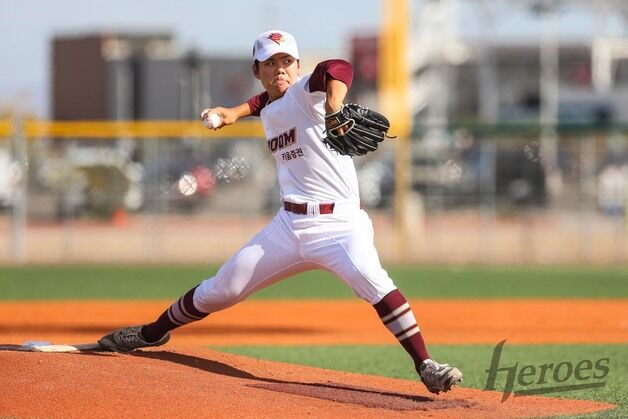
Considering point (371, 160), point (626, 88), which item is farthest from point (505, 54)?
point (371, 160)

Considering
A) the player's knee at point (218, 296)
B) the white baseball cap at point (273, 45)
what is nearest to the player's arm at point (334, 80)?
the white baseball cap at point (273, 45)

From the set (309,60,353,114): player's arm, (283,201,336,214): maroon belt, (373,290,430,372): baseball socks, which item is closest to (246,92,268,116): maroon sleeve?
(283,201,336,214): maroon belt

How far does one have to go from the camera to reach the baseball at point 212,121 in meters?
6.30

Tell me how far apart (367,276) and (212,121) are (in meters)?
1.18

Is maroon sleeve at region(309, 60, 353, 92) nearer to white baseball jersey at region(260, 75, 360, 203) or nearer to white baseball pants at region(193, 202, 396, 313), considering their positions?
white baseball jersey at region(260, 75, 360, 203)

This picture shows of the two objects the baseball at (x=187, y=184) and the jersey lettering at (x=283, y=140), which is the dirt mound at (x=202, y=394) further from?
the baseball at (x=187, y=184)

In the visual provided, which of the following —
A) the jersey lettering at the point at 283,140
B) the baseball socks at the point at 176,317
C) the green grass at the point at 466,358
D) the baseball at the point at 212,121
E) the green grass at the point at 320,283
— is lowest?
the green grass at the point at 320,283

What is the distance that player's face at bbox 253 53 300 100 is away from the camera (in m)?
6.38

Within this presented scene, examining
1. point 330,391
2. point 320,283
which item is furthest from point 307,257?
point 320,283

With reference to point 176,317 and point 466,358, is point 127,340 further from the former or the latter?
point 466,358

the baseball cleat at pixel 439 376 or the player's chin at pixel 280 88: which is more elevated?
the player's chin at pixel 280 88

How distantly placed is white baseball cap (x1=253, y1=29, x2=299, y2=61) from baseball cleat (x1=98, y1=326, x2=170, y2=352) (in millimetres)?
1783

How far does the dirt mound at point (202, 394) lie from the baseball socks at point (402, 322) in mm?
273

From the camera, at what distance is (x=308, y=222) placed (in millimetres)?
6199
